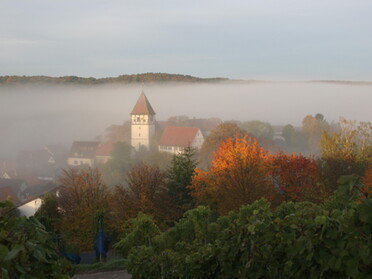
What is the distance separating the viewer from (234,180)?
29.3 metres

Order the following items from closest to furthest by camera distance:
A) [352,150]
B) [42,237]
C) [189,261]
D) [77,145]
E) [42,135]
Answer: [42,237] → [189,261] → [352,150] → [77,145] → [42,135]

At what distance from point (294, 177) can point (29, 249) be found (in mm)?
31140

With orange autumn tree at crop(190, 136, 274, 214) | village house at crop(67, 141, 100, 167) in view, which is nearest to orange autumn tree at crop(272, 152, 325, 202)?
orange autumn tree at crop(190, 136, 274, 214)

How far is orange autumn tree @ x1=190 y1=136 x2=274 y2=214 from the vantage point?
2873 centimetres

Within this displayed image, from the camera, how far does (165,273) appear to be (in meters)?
8.07

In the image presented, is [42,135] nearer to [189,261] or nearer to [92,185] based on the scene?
[92,185]

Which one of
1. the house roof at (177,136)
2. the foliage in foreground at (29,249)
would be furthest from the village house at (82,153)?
the foliage in foreground at (29,249)

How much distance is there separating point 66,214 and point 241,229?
28.8 metres

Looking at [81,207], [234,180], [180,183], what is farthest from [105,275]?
[180,183]

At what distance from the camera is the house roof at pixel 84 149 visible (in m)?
108

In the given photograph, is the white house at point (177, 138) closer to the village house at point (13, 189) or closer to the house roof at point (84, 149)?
the house roof at point (84, 149)

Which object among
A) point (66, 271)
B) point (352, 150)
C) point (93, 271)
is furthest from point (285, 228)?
point (352, 150)

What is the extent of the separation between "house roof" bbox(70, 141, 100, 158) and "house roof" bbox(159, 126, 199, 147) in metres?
16.9

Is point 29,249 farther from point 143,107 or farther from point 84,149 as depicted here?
point 143,107
